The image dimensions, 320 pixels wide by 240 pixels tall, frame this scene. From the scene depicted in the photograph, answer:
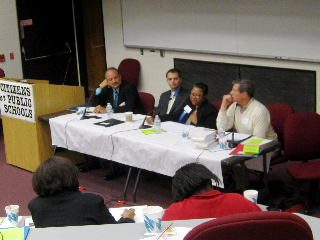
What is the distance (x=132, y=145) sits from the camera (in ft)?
13.0

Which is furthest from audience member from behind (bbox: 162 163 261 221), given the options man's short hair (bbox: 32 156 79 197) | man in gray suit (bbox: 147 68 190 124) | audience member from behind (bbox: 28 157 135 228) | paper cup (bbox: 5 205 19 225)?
man in gray suit (bbox: 147 68 190 124)

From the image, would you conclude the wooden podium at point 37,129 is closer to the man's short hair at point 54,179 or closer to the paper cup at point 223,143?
the paper cup at point 223,143

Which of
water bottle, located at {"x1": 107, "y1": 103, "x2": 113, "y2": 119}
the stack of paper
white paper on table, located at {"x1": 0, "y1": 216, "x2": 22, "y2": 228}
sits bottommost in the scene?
white paper on table, located at {"x1": 0, "y1": 216, "x2": 22, "y2": 228}

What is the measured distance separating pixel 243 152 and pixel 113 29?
15.7 ft

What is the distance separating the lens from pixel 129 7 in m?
7.14

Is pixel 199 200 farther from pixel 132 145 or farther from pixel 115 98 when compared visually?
pixel 115 98

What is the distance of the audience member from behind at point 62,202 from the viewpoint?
1.96m

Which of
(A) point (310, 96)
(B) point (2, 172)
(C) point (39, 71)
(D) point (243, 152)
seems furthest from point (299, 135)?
(C) point (39, 71)

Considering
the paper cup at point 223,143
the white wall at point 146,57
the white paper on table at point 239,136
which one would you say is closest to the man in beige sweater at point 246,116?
the white paper on table at point 239,136

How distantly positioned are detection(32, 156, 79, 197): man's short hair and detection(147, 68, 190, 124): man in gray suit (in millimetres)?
2628

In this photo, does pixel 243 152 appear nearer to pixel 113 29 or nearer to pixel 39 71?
pixel 113 29

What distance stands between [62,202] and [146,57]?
529cm

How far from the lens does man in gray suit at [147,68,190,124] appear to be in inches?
184

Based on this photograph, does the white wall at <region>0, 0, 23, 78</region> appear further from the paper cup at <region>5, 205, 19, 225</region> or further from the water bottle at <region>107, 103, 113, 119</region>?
the paper cup at <region>5, 205, 19, 225</region>
